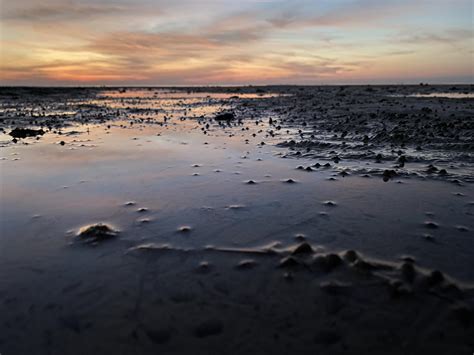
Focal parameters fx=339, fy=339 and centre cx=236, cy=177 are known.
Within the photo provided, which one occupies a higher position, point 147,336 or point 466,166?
point 466,166

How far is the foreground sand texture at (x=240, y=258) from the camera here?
2.85 metres

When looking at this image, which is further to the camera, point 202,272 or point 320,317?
point 202,272

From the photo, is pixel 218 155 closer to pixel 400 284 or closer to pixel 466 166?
pixel 466 166

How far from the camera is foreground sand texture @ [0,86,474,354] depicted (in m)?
2.85

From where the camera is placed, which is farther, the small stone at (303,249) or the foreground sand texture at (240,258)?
the small stone at (303,249)

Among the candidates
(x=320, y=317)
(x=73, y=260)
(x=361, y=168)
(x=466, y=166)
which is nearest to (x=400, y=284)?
(x=320, y=317)

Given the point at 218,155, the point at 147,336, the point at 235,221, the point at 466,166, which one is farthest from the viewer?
the point at 218,155

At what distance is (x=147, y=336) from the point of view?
2855 mm

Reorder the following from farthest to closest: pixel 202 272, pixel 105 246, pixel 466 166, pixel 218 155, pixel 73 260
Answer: pixel 218 155 → pixel 466 166 → pixel 105 246 → pixel 73 260 → pixel 202 272

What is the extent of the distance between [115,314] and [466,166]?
801cm

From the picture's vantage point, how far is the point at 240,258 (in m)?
4.03

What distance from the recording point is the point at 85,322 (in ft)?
9.93

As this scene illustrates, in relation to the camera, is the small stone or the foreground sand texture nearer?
the foreground sand texture

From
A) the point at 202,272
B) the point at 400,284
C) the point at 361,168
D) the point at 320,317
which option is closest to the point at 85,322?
the point at 202,272
